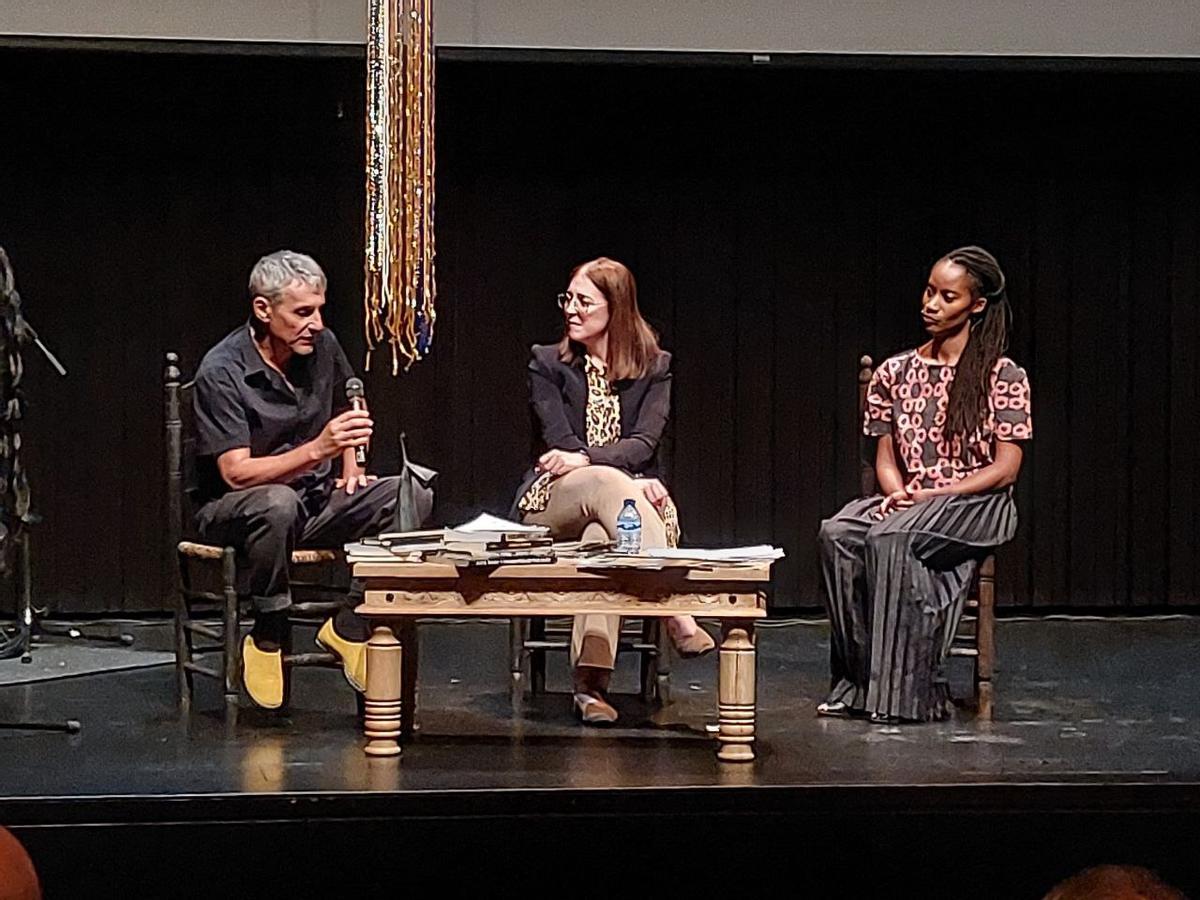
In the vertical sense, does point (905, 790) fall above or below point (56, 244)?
below

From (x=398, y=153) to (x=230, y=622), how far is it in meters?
1.20

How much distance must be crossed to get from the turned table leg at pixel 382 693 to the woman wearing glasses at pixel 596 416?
0.55 m

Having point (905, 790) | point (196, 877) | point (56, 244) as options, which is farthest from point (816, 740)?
point (56, 244)

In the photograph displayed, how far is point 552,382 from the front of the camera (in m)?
4.90

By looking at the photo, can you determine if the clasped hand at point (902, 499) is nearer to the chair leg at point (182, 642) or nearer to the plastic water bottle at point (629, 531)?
the plastic water bottle at point (629, 531)

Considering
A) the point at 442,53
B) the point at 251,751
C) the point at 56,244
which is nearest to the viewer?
the point at 251,751

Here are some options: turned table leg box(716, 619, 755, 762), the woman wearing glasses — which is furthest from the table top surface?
the woman wearing glasses

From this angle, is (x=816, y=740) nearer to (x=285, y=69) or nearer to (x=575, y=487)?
(x=575, y=487)

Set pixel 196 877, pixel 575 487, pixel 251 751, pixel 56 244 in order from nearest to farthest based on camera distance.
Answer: pixel 196 877 < pixel 251 751 < pixel 575 487 < pixel 56 244

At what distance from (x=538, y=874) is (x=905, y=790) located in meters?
0.75

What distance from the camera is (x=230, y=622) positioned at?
4.73m

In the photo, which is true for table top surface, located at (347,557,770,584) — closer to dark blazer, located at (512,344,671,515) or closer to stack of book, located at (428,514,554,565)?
stack of book, located at (428,514,554,565)

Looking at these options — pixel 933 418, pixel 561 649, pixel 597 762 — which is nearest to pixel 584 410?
pixel 561 649

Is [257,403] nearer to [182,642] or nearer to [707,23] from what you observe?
[182,642]
